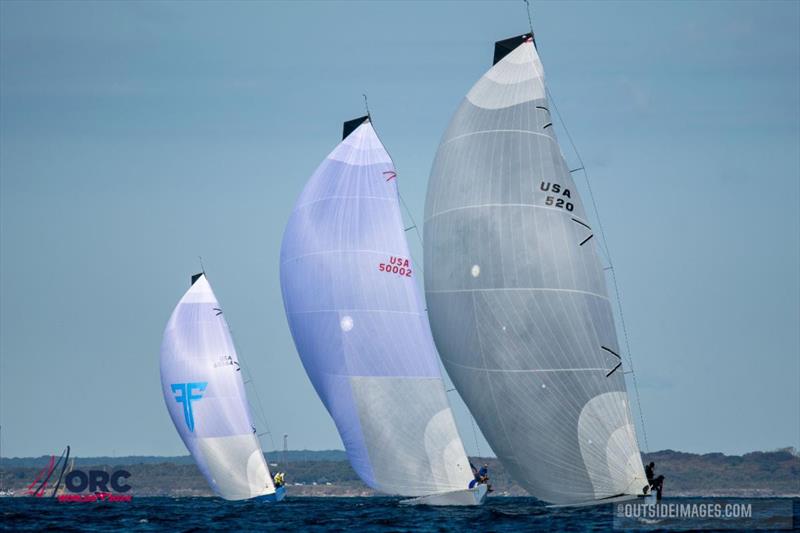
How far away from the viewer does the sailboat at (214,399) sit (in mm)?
69562

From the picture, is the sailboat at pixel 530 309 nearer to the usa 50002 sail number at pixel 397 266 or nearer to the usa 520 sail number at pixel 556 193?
the usa 520 sail number at pixel 556 193

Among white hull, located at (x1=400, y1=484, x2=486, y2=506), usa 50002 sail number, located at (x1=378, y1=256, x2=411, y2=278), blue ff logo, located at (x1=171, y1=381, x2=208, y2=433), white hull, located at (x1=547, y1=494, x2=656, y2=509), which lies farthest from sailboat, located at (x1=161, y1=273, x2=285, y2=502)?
white hull, located at (x1=547, y1=494, x2=656, y2=509)

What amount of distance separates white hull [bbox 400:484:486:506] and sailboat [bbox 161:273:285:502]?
70.8 feet

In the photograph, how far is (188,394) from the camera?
70.0 meters

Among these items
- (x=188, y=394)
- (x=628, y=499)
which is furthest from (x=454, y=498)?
(x=188, y=394)

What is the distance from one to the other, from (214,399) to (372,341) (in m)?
22.3

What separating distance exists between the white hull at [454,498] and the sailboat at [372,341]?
0.04m

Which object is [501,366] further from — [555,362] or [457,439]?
[457,439]

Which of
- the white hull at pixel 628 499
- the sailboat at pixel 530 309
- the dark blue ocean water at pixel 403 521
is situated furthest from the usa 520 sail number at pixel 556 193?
the dark blue ocean water at pixel 403 521

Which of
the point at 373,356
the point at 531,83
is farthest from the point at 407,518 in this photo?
the point at 531,83

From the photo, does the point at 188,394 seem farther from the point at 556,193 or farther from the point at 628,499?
the point at 628,499

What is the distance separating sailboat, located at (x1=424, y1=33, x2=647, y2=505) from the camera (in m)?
41.2
